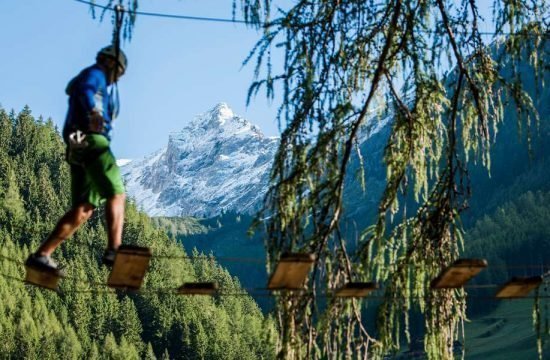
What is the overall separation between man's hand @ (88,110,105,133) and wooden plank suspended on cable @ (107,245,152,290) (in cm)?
59

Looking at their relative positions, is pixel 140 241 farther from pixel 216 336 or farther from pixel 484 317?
pixel 484 317

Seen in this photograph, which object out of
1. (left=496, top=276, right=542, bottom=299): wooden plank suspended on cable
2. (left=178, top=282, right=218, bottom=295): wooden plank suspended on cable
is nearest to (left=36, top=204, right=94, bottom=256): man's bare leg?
(left=178, top=282, right=218, bottom=295): wooden plank suspended on cable

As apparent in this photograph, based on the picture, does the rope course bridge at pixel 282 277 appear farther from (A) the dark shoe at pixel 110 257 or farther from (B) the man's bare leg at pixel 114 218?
(B) the man's bare leg at pixel 114 218

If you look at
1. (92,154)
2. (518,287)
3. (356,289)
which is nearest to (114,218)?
(92,154)

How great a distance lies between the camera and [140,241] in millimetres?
126562

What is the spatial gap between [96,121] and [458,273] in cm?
184

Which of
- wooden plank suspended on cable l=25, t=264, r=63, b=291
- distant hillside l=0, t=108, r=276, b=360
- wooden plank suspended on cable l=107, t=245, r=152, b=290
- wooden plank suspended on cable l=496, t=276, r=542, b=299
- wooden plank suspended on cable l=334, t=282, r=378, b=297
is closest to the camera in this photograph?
wooden plank suspended on cable l=107, t=245, r=152, b=290

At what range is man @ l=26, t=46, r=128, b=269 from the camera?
14.5ft

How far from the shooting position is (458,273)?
4.55 metres

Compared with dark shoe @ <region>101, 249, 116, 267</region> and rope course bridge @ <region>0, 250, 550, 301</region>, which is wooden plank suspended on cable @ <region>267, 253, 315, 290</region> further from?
dark shoe @ <region>101, 249, 116, 267</region>

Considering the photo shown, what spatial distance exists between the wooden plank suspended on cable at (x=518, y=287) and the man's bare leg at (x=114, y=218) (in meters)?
1.95

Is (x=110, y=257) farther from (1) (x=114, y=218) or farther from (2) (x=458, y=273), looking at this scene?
(2) (x=458, y=273)

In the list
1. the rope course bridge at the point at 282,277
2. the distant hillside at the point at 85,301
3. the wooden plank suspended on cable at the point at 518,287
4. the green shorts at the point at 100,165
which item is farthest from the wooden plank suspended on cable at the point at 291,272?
the distant hillside at the point at 85,301

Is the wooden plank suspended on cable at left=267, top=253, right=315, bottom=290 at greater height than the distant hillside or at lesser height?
lesser
